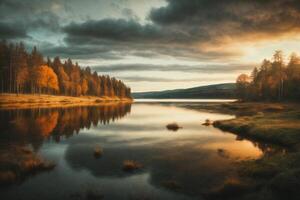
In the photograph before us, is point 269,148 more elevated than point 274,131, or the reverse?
point 274,131

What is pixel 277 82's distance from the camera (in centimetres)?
10150

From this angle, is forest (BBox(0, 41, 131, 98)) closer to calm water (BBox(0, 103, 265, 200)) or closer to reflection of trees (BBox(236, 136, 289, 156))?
calm water (BBox(0, 103, 265, 200))

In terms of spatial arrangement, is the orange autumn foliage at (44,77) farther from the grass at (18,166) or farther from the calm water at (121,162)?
the grass at (18,166)

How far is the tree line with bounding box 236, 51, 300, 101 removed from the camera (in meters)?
98.2

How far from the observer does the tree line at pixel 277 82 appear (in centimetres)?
9823

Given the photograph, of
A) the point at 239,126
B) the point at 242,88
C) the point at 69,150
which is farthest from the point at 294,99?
the point at 69,150

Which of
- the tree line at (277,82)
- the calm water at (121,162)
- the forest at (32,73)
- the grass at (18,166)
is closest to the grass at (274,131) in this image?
the calm water at (121,162)

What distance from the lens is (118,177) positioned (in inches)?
712

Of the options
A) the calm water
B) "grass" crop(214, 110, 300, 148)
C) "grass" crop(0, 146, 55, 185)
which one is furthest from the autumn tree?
"grass" crop(0, 146, 55, 185)

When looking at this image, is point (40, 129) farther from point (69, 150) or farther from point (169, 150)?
point (169, 150)

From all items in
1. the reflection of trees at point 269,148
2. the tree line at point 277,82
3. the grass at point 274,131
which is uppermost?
the tree line at point 277,82

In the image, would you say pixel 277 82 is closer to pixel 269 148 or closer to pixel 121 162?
pixel 269 148

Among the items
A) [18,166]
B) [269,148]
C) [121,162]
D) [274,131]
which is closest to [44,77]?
[18,166]

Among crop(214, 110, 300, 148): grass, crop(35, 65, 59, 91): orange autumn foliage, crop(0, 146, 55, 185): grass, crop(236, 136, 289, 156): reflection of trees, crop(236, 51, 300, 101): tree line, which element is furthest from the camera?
crop(35, 65, 59, 91): orange autumn foliage
